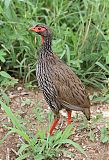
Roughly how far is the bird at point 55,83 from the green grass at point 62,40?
721 millimetres

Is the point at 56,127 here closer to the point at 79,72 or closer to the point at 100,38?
the point at 79,72

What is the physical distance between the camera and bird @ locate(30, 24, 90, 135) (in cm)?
434

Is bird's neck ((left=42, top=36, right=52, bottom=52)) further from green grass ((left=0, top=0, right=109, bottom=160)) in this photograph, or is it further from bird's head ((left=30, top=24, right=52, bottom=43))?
green grass ((left=0, top=0, right=109, bottom=160))

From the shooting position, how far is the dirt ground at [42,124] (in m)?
4.44

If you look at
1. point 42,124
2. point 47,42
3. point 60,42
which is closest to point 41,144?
point 42,124

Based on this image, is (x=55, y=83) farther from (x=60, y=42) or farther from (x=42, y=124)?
A: (x=60, y=42)

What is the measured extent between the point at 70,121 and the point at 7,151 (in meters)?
0.65

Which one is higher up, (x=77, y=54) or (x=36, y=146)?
(x=77, y=54)

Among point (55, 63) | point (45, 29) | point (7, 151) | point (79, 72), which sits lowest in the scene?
point (7, 151)

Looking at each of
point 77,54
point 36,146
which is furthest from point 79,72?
point 36,146

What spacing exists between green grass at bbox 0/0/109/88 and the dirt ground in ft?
0.79

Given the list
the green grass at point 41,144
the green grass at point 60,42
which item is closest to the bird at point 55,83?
the green grass at point 41,144

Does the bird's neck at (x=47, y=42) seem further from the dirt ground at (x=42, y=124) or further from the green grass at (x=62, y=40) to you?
the green grass at (x=62, y=40)

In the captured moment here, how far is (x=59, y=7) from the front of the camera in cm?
580
